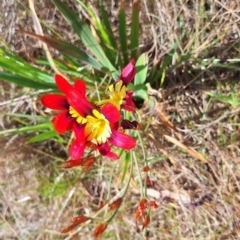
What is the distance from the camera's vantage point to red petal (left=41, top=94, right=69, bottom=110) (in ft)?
3.02

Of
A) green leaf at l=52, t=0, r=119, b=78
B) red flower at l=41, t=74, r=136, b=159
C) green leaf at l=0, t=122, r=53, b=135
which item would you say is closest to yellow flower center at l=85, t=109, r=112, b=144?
red flower at l=41, t=74, r=136, b=159

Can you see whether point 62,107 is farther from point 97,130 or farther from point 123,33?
point 123,33

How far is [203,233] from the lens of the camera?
1593mm

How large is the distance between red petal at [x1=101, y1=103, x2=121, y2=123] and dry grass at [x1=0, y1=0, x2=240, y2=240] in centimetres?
51

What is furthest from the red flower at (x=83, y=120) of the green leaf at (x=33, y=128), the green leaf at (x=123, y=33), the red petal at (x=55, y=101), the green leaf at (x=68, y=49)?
the green leaf at (x=33, y=128)

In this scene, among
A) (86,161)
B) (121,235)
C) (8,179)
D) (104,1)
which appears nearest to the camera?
(86,161)

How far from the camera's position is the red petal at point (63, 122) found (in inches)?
36.8

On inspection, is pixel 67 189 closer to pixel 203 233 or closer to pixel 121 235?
pixel 121 235

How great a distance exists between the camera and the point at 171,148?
5.11ft

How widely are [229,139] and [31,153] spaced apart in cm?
74

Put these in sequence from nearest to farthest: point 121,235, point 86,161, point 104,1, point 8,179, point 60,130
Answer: point 60,130, point 86,161, point 104,1, point 121,235, point 8,179

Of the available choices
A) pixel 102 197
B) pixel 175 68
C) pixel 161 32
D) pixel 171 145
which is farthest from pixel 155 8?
pixel 102 197

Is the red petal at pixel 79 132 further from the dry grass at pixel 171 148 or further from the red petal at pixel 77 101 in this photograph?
the dry grass at pixel 171 148

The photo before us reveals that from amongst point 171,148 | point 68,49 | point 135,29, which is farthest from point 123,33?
point 171,148
